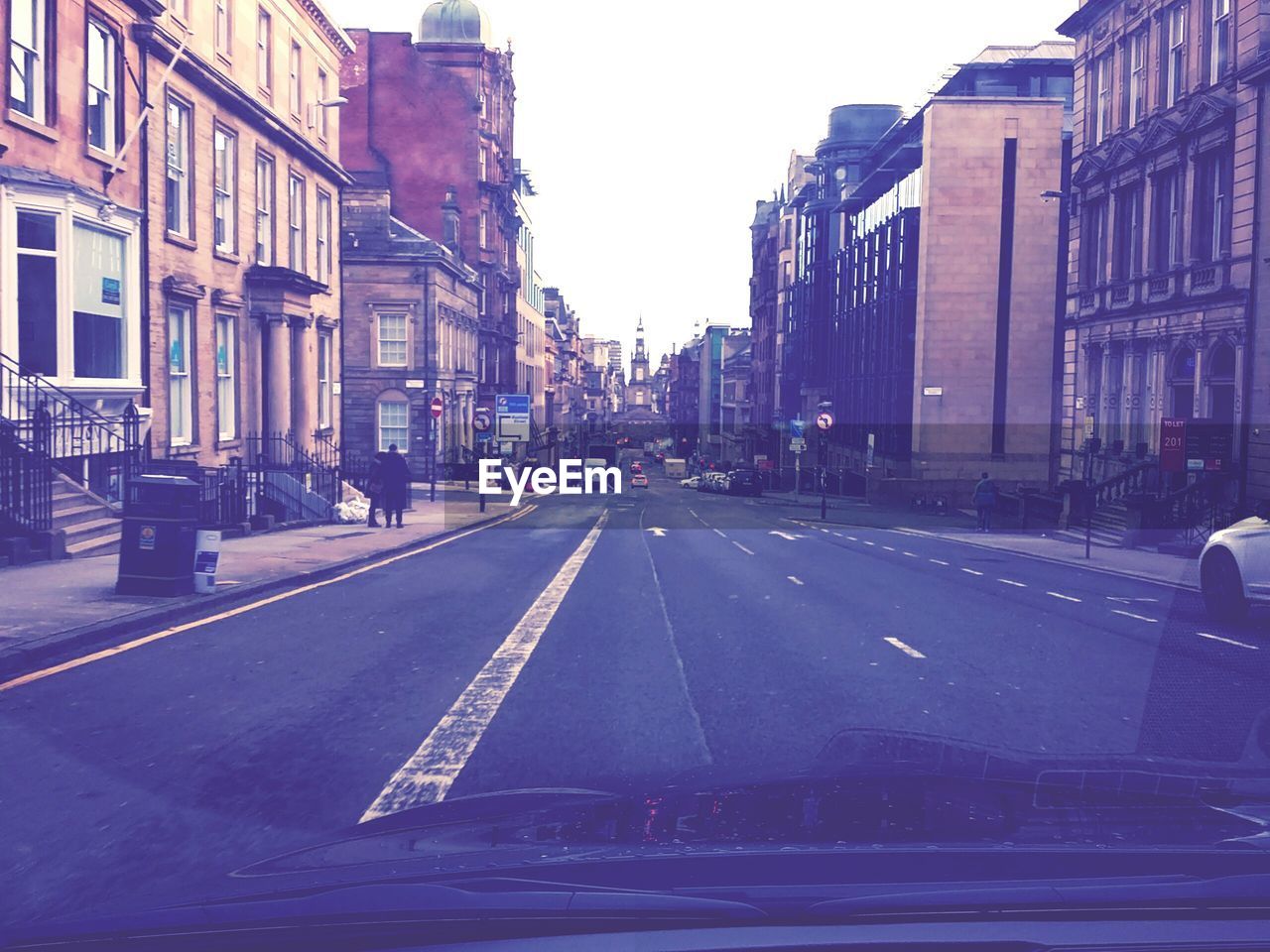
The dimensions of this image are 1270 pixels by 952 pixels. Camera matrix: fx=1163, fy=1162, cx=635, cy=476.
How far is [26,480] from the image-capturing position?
50.9ft

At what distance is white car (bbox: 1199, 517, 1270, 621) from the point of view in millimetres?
12805

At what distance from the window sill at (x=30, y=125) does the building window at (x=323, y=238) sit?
627 inches

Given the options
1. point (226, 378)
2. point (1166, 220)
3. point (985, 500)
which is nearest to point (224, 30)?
point (226, 378)

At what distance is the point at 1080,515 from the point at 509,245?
5227 centimetres

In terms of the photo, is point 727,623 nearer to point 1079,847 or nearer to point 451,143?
point 1079,847

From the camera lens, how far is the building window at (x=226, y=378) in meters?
25.9

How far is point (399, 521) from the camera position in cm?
2691

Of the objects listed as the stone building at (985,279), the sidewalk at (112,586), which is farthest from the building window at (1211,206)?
the stone building at (985,279)

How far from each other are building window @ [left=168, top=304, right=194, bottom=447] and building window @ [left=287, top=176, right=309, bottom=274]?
7.23m

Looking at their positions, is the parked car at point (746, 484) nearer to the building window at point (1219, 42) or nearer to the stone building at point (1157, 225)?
the stone building at point (1157, 225)

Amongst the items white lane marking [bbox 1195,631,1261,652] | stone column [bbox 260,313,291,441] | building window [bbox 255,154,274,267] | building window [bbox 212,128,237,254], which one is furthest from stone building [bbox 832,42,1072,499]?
white lane marking [bbox 1195,631,1261,652]

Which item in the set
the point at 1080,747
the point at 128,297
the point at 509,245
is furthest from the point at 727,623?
the point at 509,245

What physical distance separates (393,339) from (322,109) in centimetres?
1726

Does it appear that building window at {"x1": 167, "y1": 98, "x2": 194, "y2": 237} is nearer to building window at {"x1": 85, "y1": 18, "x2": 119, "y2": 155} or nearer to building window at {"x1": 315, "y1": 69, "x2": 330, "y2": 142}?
building window at {"x1": 85, "y1": 18, "x2": 119, "y2": 155}
